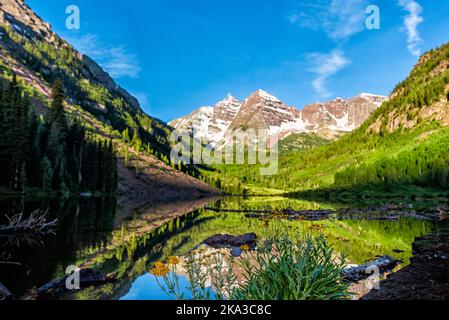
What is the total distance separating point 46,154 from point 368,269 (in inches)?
3405

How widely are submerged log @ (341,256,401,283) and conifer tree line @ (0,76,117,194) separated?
67055 millimetres

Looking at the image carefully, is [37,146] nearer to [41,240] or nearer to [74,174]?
[74,174]

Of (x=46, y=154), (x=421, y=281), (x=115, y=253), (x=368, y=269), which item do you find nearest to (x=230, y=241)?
(x=115, y=253)

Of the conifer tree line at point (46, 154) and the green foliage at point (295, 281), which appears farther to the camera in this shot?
the conifer tree line at point (46, 154)

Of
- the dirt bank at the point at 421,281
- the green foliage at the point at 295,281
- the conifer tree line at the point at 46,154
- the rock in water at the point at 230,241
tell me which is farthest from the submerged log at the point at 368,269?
the conifer tree line at the point at 46,154

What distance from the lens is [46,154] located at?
264ft

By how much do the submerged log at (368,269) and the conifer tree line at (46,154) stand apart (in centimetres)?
6705

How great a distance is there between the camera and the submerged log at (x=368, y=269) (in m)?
14.0

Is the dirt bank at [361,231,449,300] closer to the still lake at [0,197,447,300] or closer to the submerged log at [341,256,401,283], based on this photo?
the submerged log at [341,256,401,283]

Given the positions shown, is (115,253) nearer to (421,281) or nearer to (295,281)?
(295,281)

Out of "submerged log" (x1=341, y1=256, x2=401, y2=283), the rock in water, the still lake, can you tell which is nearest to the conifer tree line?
the still lake

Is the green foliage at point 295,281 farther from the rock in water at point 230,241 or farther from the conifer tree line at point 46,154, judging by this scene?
the conifer tree line at point 46,154
